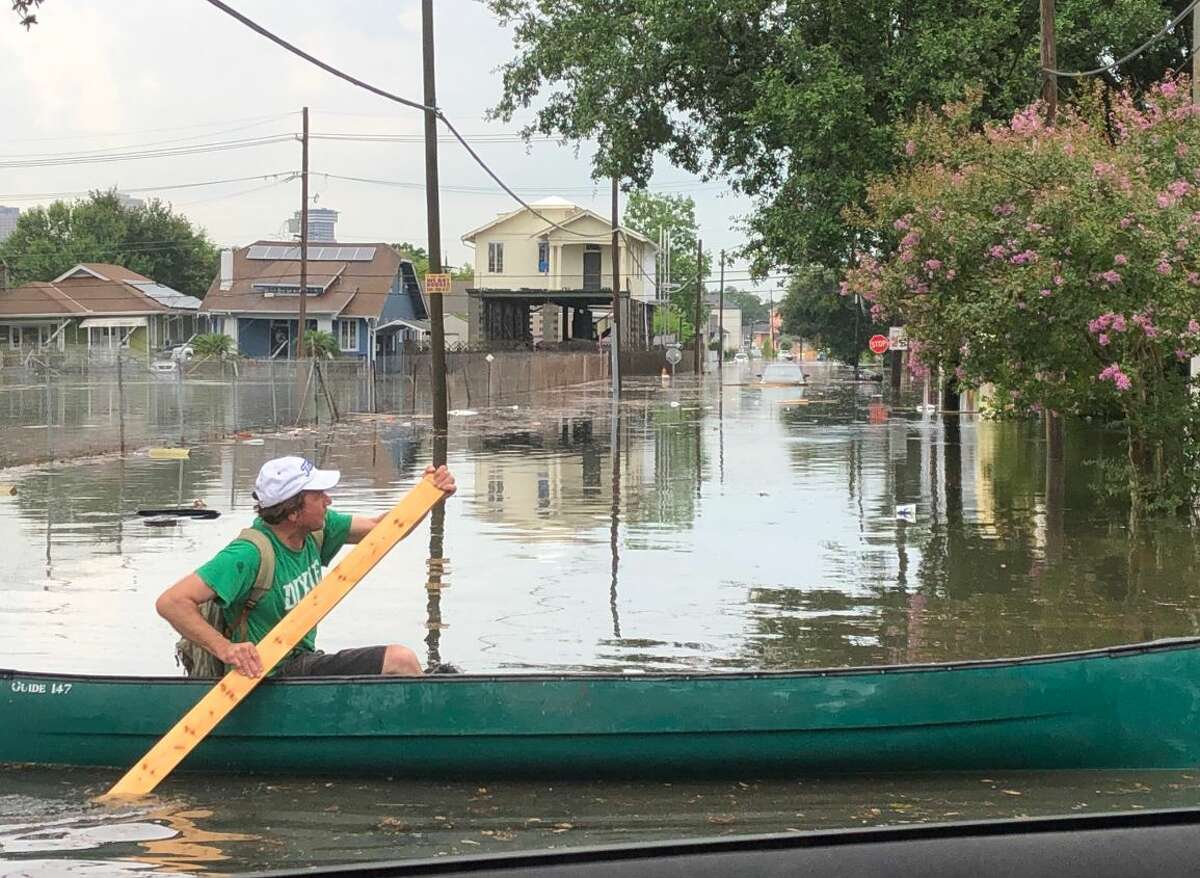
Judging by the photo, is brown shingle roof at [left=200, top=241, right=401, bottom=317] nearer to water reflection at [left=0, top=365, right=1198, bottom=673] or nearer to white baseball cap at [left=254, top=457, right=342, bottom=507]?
water reflection at [left=0, top=365, right=1198, bottom=673]

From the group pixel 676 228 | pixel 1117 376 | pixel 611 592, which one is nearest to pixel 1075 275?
pixel 1117 376

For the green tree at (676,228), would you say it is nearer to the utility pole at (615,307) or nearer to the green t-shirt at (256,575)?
the utility pole at (615,307)

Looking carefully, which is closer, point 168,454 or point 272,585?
point 272,585

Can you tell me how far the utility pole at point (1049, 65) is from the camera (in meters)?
20.8

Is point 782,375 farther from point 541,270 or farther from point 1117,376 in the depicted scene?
point 1117,376

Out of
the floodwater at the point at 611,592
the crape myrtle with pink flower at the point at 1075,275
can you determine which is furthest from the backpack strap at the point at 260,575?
the crape myrtle with pink flower at the point at 1075,275

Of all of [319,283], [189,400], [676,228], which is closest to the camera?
[189,400]

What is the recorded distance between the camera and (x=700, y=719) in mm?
6676

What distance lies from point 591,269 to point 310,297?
16.2 metres

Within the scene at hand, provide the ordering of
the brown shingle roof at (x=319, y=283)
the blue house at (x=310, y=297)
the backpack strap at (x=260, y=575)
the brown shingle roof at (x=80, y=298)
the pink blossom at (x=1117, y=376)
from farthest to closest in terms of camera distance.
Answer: the brown shingle roof at (x=80, y=298) → the blue house at (x=310, y=297) → the brown shingle roof at (x=319, y=283) → the pink blossom at (x=1117, y=376) → the backpack strap at (x=260, y=575)

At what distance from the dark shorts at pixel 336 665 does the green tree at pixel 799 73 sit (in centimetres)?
2107

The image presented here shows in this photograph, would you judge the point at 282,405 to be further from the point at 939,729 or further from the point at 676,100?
the point at 939,729

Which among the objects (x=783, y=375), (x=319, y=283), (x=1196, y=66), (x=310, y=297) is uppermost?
(x=319, y=283)

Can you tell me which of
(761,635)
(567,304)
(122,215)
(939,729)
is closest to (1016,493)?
(761,635)
